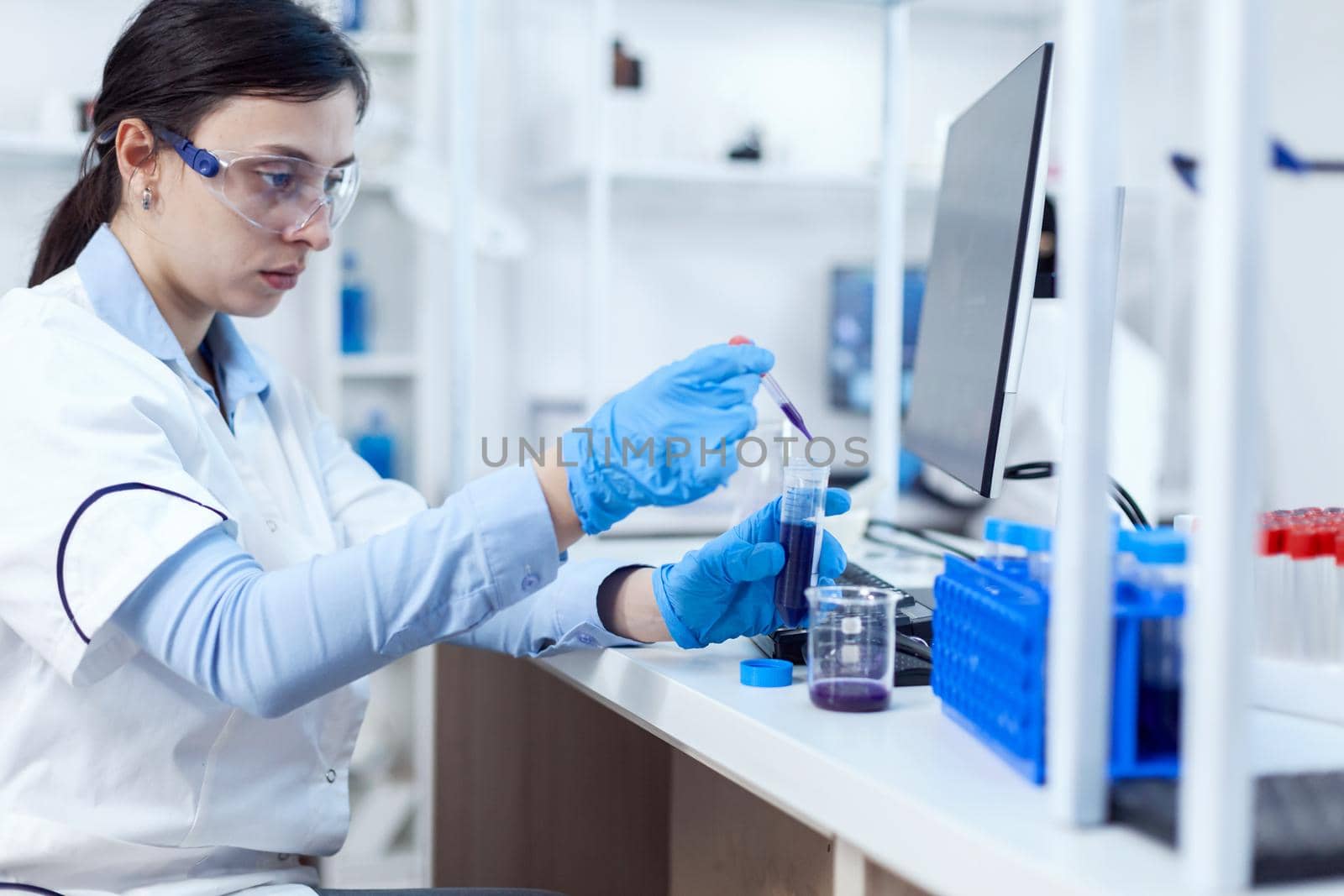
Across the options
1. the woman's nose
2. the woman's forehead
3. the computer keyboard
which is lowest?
the computer keyboard

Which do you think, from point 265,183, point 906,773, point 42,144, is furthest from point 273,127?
point 42,144

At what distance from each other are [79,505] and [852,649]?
57 centimetres

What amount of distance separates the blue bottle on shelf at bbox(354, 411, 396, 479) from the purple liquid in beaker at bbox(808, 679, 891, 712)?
2.30 m

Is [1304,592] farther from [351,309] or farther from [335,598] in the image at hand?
[351,309]

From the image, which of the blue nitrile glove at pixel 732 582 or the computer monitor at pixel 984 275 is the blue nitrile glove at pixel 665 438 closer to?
the blue nitrile glove at pixel 732 582

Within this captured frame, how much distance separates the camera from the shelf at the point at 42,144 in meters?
2.66

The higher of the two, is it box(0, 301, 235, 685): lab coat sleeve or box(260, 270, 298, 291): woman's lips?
box(260, 270, 298, 291): woman's lips

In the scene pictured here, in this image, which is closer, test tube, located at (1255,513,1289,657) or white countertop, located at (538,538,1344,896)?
white countertop, located at (538,538,1344,896)

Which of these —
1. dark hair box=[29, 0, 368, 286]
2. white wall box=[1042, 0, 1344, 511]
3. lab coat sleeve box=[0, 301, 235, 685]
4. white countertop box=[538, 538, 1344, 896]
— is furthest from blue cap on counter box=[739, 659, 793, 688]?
white wall box=[1042, 0, 1344, 511]

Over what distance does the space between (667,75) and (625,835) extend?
2462 millimetres

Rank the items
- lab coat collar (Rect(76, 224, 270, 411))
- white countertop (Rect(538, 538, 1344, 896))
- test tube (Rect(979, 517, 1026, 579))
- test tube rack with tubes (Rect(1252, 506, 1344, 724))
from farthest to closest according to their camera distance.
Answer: lab coat collar (Rect(76, 224, 270, 411)), test tube rack with tubes (Rect(1252, 506, 1344, 724)), test tube (Rect(979, 517, 1026, 579)), white countertop (Rect(538, 538, 1344, 896))

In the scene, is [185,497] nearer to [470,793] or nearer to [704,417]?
[704,417]

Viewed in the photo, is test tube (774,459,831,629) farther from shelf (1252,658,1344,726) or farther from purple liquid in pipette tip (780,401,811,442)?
shelf (1252,658,1344,726)

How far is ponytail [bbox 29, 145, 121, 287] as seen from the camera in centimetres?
122
